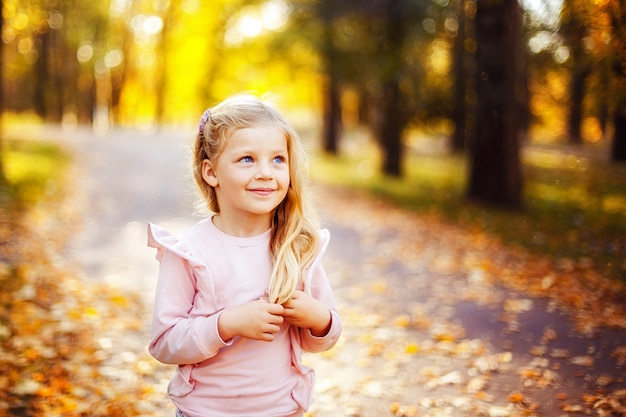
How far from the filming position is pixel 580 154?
18.0m

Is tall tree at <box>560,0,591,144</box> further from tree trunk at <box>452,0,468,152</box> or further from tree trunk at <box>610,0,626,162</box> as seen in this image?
tree trunk at <box>452,0,468,152</box>

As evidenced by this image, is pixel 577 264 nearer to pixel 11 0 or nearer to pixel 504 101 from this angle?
pixel 504 101

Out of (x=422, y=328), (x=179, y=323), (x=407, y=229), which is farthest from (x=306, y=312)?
(x=407, y=229)

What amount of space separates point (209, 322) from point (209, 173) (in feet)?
1.94

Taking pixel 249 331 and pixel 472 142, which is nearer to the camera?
pixel 249 331

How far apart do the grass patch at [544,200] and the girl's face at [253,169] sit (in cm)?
579

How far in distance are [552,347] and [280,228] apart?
142 inches

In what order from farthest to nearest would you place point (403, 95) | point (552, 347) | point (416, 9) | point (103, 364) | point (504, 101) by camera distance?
point (403, 95)
point (416, 9)
point (504, 101)
point (552, 347)
point (103, 364)

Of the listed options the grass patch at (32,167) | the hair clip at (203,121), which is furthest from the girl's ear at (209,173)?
the grass patch at (32,167)

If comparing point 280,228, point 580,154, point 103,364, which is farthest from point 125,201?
point 580,154

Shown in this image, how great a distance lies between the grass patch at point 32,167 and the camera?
1095cm

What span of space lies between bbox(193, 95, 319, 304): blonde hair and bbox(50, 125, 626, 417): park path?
497 mm

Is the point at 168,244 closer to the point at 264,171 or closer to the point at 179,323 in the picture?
the point at 179,323

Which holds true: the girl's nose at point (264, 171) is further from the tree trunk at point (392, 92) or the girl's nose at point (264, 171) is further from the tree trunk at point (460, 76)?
the tree trunk at point (460, 76)
